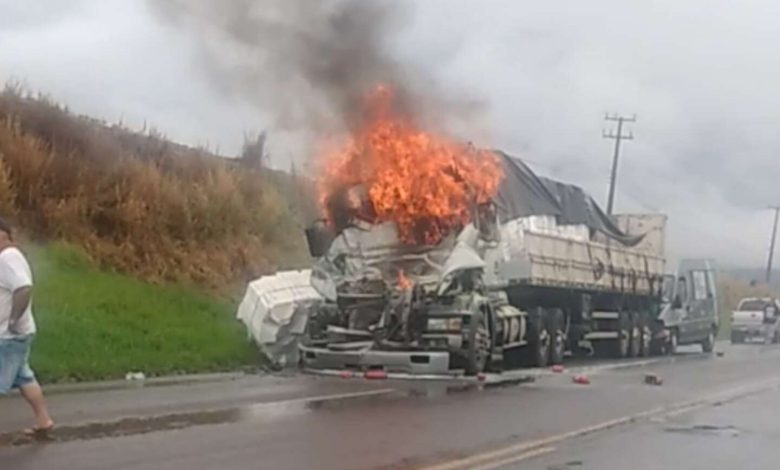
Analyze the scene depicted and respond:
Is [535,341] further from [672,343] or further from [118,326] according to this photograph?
[672,343]

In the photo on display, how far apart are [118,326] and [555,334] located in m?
8.95

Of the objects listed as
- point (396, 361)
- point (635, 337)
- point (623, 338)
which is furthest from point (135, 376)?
point (635, 337)

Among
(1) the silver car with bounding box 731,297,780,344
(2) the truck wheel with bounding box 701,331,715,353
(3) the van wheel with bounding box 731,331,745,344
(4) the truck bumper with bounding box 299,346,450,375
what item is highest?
(1) the silver car with bounding box 731,297,780,344

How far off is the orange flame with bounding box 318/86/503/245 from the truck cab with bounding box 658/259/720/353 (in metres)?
12.9

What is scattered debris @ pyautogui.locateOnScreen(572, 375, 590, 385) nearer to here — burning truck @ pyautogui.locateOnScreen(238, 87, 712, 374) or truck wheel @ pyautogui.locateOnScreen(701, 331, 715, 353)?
burning truck @ pyautogui.locateOnScreen(238, 87, 712, 374)

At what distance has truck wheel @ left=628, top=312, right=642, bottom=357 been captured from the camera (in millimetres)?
32128

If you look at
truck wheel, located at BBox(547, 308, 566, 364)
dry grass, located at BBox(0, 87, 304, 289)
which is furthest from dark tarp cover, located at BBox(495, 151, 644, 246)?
dry grass, located at BBox(0, 87, 304, 289)

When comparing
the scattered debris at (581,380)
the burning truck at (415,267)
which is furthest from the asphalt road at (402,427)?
the burning truck at (415,267)

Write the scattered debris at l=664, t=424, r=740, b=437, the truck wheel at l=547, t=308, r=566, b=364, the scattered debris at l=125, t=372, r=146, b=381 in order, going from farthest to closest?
the truck wheel at l=547, t=308, r=566, b=364
the scattered debris at l=125, t=372, r=146, b=381
the scattered debris at l=664, t=424, r=740, b=437

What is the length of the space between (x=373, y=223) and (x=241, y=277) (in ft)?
23.3

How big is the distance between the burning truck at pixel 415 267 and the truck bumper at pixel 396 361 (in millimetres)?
15

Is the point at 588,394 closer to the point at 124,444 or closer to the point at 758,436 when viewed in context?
the point at 758,436

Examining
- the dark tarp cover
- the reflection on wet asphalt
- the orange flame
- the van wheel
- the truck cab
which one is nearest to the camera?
the reflection on wet asphalt

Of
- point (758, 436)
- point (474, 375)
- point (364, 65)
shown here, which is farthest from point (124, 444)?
point (364, 65)
